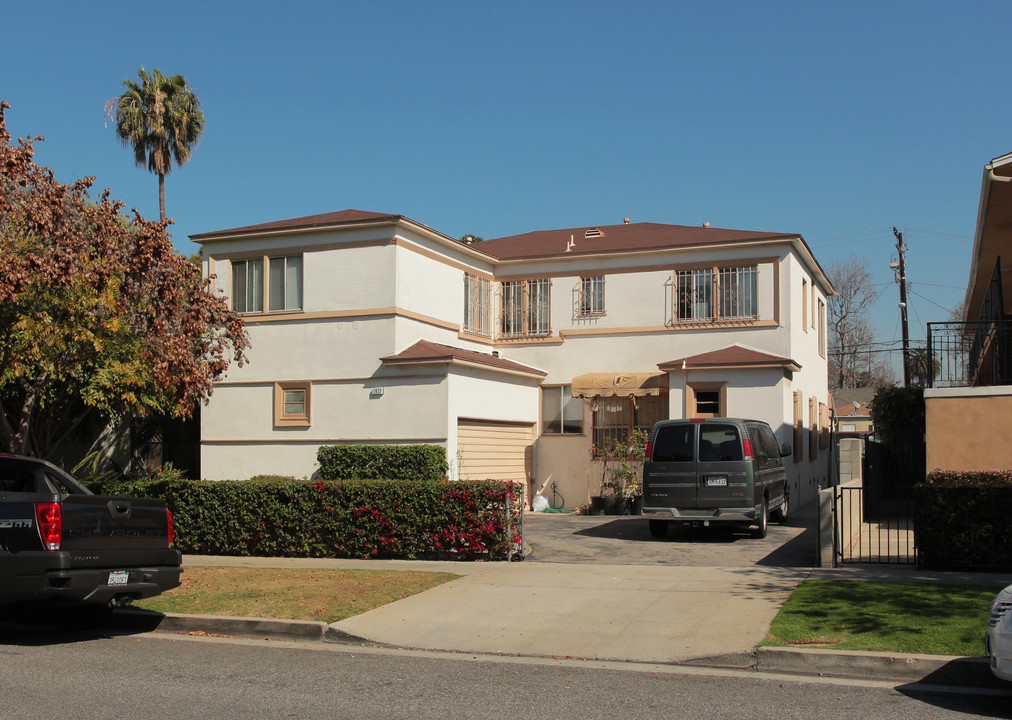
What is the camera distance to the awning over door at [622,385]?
76.3 feet

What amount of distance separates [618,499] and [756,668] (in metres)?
13.9

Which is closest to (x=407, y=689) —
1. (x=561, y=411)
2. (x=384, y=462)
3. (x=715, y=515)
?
(x=715, y=515)

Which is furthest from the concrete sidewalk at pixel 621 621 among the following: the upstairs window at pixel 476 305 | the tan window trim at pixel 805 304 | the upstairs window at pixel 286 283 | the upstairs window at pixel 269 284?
the tan window trim at pixel 805 304

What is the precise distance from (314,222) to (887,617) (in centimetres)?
1605

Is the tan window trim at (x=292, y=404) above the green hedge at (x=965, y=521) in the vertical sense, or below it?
above

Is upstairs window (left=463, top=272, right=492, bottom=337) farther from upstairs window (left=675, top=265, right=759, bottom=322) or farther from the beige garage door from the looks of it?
upstairs window (left=675, top=265, right=759, bottom=322)

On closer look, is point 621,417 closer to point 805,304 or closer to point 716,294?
point 716,294

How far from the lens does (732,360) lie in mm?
22219

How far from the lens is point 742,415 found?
72.9ft

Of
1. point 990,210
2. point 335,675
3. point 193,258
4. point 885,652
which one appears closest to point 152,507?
point 335,675

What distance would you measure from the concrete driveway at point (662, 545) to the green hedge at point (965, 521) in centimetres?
173

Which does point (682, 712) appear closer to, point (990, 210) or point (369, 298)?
point (990, 210)

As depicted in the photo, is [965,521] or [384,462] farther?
[384,462]

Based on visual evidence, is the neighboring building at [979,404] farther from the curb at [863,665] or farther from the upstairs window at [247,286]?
the upstairs window at [247,286]
